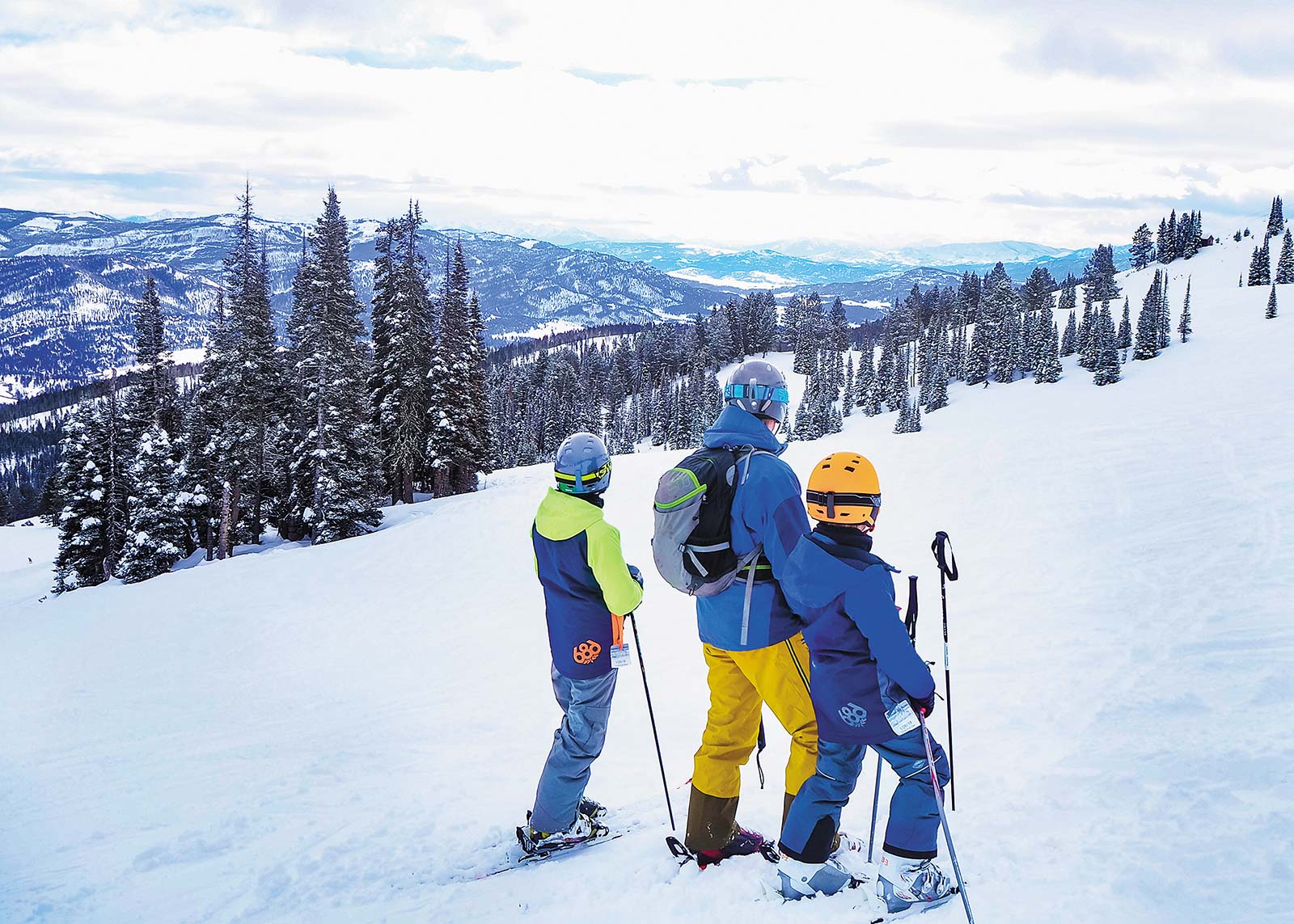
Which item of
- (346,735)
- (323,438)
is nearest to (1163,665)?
(346,735)

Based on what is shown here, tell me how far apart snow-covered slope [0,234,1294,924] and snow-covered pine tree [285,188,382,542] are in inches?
396

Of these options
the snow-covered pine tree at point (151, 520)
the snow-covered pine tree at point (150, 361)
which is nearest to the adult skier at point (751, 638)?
the snow-covered pine tree at point (151, 520)

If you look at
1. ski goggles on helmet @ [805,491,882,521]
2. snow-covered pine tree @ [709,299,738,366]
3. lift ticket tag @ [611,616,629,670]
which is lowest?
snow-covered pine tree @ [709,299,738,366]

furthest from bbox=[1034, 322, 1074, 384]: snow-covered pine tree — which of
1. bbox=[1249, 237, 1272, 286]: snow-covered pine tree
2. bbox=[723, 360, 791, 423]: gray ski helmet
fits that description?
bbox=[723, 360, 791, 423]: gray ski helmet

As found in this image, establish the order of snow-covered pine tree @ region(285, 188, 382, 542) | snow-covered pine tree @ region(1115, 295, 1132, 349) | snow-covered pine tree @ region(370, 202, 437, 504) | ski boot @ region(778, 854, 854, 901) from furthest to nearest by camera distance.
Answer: snow-covered pine tree @ region(1115, 295, 1132, 349) → snow-covered pine tree @ region(370, 202, 437, 504) → snow-covered pine tree @ region(285, 188, 382, 542) → ski boot @ region(778, 854, 854, 901)

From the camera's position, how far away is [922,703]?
4180 millimetres

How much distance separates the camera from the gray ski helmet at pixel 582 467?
5.31m

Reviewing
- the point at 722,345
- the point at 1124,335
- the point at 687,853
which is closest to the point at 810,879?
the point at 687,853

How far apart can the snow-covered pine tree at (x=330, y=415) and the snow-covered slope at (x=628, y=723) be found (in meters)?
10.1

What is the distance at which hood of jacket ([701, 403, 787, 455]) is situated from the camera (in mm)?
4930

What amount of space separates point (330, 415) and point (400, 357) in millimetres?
4826

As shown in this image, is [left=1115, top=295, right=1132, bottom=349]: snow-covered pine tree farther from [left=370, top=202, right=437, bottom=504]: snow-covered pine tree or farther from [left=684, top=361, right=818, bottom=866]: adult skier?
[left=684, top=361, right=818, bottom=866]: adult skier

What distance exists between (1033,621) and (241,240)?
1376 inches

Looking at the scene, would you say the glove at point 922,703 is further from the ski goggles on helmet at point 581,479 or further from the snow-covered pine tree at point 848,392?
the snow-covered pine tree at point 848,392
